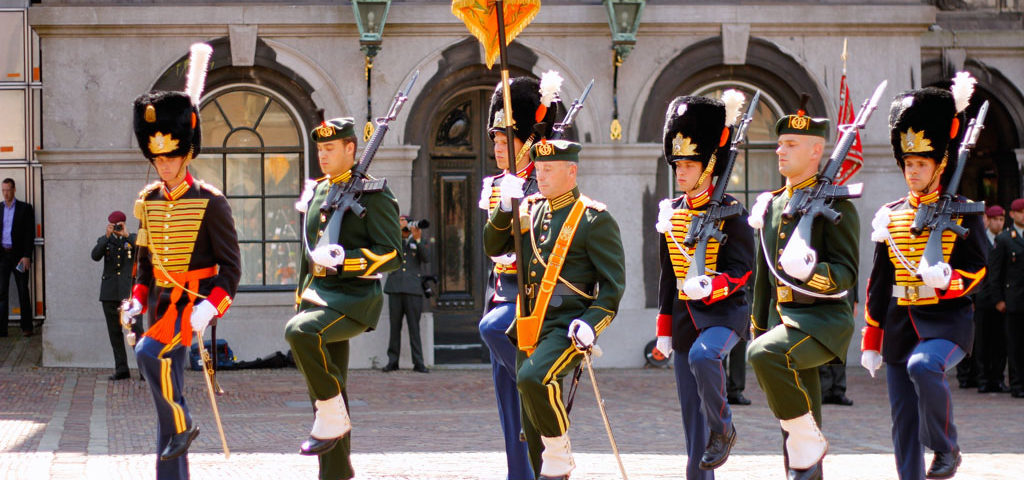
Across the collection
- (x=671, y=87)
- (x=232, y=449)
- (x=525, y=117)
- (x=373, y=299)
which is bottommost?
(x=232, y=449)

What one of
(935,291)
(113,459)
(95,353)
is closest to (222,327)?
(95,353)

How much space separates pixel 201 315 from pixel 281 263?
960cm

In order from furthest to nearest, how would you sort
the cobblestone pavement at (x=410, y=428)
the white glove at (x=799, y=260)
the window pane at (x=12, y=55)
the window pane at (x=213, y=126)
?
the window pane at (x=12, y=55)
the window pane at (x=213, y=126)
the cobblestone pavement at (x=410, y=428)
the white glove at (x=799, y=260)

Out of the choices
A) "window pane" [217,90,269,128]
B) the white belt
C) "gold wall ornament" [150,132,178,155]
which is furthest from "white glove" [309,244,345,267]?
"window pane" [217,90,269,128]

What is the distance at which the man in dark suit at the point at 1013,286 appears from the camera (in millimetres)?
14688

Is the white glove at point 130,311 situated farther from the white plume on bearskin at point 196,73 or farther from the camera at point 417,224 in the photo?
the camera at point 417,224

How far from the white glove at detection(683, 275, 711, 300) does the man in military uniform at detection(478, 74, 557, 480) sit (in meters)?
1.02

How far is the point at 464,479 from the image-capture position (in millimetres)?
8820

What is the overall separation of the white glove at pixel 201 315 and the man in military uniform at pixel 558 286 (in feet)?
5.31

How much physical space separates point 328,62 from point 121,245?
10.5ft

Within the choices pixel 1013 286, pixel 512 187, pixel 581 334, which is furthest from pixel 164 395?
pixel 1013 286

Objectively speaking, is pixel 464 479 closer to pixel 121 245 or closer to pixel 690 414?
pixel 690 414

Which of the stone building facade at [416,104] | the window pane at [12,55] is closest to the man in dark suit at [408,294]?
the stone building facade at [416,104]

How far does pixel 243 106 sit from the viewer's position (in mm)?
16891
